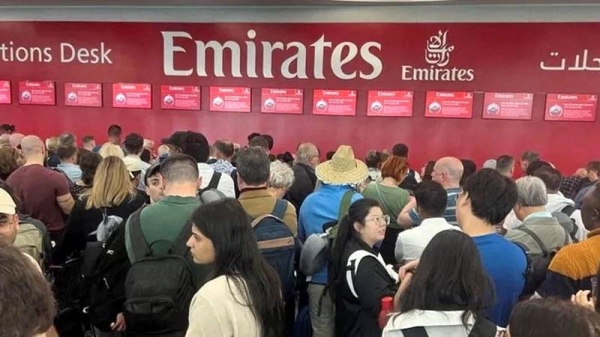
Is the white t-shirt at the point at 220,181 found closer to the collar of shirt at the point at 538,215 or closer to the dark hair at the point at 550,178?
the collar of shirt at the point at 538,215

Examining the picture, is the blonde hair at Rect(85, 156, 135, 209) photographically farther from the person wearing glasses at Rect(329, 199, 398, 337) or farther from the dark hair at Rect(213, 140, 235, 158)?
the dark hair at Rect(213, 140, 235, 158)

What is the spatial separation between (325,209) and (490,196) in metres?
1.17

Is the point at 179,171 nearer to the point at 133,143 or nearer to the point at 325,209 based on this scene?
the point at 325,209

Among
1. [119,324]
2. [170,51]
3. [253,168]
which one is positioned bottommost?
[119,324]

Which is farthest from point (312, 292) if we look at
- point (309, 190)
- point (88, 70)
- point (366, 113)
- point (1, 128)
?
point (88, 70)

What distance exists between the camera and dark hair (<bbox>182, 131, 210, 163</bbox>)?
3.97m

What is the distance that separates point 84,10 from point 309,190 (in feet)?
20.0

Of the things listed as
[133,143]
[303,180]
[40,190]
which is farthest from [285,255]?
[133,143]

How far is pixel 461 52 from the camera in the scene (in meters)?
7.52

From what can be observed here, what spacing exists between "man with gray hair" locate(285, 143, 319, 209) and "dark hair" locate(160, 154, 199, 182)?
6.36 feet

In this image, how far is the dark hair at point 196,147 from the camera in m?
3.97

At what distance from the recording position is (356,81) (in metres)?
7.91

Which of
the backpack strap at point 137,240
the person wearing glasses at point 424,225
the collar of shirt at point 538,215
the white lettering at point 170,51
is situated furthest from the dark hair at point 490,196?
the white lettering at point 170,51

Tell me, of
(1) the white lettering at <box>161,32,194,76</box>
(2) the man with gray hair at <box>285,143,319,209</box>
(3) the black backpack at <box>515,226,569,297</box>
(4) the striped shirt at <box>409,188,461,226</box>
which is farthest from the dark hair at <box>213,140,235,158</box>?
(1) the white lettering at <box>161,32,194,76</box>
